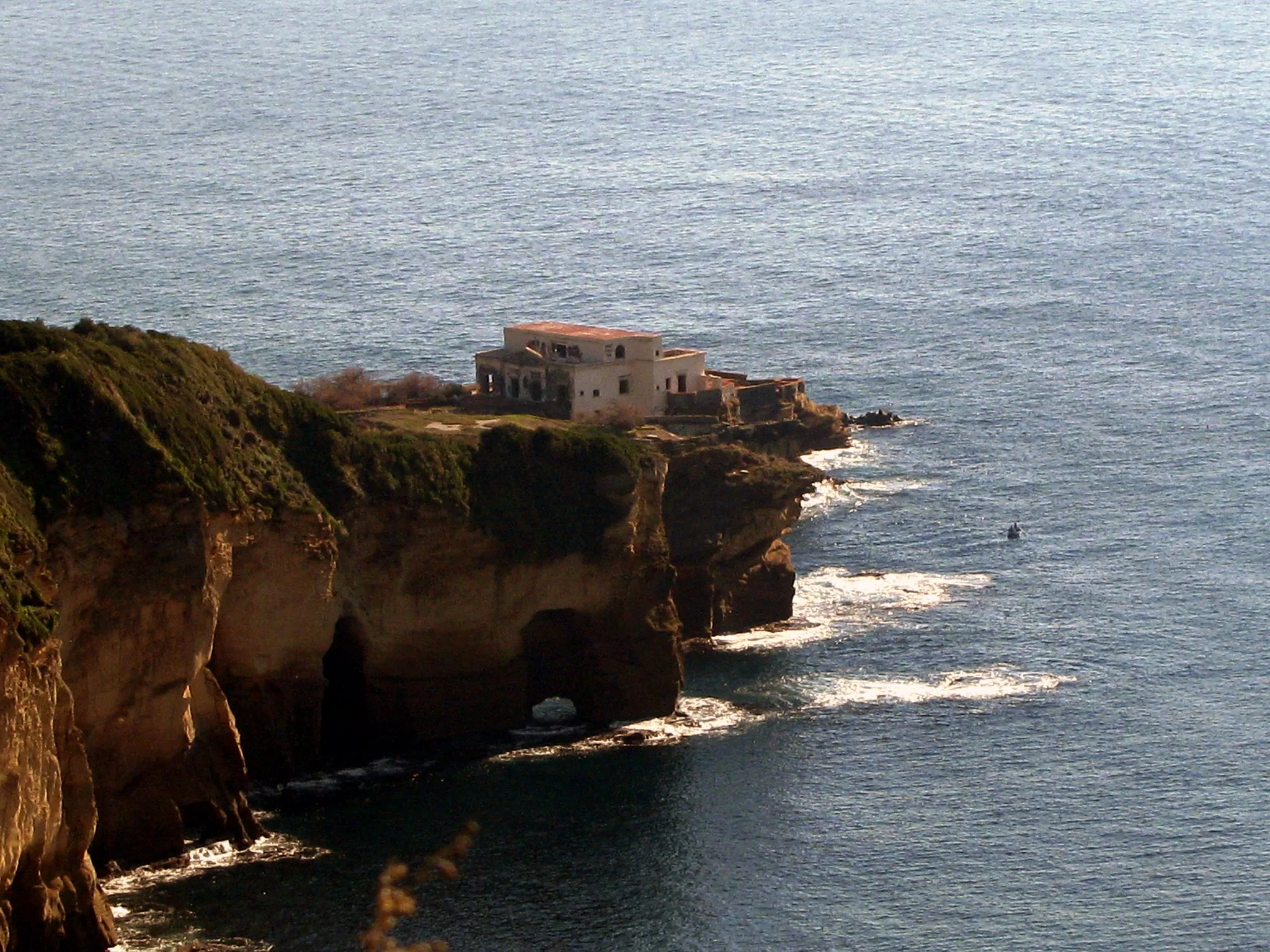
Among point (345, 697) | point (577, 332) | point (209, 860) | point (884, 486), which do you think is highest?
point (577, 332)

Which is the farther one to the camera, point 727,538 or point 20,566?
point 727,538

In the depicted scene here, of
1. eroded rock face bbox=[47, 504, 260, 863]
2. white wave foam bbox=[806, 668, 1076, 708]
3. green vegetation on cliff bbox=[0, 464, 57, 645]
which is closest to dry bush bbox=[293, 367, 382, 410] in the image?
white wave foam bbox=[806, 668, 1076, 708]

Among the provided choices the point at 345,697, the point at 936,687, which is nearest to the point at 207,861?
the point at 345,697

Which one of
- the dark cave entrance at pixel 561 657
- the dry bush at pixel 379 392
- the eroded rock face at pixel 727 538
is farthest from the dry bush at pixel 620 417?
the dark cave entrance at pixel 561 657

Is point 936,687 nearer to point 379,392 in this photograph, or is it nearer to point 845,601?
point 845,601

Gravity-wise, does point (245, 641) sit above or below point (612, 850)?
above

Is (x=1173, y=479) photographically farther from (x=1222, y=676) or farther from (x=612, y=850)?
(x=612, y=850)

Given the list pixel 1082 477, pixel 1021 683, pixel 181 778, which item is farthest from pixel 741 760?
pixel 1082 477

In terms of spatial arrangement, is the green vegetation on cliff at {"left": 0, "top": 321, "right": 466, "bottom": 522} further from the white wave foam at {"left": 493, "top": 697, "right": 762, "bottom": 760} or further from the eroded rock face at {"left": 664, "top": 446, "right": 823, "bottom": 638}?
the eroded rock face at {"left": 664, "top": 446, "right": 823, "bottom": 638}
